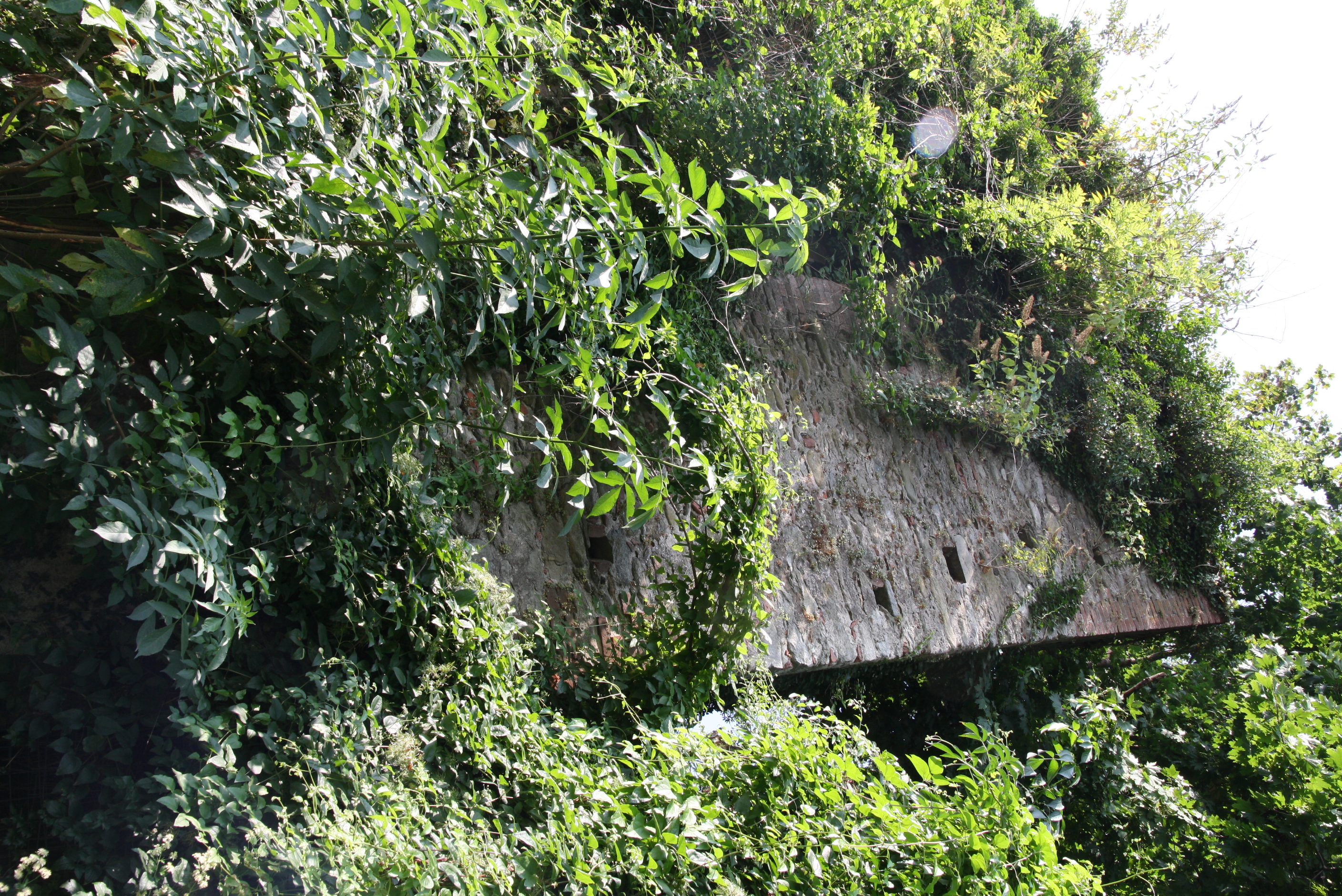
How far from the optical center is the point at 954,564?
206 inches

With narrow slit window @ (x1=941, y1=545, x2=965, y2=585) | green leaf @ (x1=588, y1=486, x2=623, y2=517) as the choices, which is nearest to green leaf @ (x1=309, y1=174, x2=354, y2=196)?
green leaf @ (x1=588, y1=486, x2=623, y2=517)

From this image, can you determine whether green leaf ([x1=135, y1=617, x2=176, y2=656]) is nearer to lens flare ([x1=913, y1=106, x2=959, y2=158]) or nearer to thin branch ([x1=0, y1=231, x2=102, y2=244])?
thin branch ([x1=0, y1=231, x2=102, y2=244])

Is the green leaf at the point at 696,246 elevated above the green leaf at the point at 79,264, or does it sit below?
above

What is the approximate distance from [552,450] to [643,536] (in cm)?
141

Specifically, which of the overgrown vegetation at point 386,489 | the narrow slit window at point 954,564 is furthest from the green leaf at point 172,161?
the narrow slit window at point 954,564

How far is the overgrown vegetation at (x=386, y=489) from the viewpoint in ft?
5.09

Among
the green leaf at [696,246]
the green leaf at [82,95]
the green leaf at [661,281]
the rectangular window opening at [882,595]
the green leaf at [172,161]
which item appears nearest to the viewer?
the green leaf at [82,95]

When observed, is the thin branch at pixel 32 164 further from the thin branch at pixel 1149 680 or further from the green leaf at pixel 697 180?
the thin branch at pixel 1149 680

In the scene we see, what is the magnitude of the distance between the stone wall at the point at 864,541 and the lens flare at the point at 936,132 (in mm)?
1802

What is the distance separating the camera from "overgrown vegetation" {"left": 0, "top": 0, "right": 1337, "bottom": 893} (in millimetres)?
1553

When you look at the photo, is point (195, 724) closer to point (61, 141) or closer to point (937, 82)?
point (61, 141)

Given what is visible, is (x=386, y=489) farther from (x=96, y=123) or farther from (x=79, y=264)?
(x=96, y=123)

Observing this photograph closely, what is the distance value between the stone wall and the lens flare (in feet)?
5.91

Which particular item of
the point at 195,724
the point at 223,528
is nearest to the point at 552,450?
the point at 223,528
